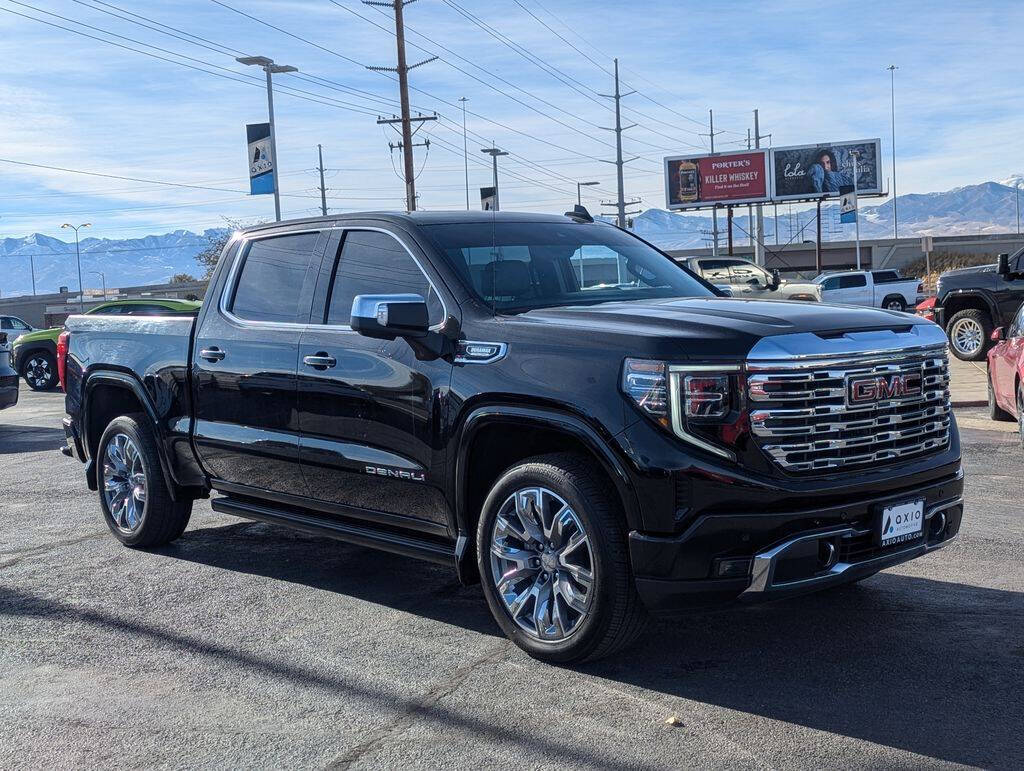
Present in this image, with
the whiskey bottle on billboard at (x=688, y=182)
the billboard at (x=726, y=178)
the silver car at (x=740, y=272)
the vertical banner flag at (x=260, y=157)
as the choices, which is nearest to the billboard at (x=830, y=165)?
the billboard at (x=726, y=178)

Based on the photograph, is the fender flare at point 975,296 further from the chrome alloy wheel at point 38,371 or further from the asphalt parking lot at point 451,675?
the chrome alloy wheel at point 38,371

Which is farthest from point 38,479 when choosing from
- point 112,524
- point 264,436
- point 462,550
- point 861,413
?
point 861,413

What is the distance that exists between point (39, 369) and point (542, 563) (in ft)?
66.2

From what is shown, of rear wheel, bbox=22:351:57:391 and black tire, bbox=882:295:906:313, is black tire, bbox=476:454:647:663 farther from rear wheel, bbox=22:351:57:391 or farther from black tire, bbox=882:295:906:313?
black tire, bbox=882:295:906:313

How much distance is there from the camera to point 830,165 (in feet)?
264

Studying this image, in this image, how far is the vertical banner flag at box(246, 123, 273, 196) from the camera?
3331cm

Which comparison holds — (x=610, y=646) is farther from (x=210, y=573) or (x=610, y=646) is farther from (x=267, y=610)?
(x=210, y=573)

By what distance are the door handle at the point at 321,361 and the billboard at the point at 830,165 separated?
79055mm

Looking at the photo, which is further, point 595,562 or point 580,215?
point 580,215

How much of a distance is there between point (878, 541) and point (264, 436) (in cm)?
315

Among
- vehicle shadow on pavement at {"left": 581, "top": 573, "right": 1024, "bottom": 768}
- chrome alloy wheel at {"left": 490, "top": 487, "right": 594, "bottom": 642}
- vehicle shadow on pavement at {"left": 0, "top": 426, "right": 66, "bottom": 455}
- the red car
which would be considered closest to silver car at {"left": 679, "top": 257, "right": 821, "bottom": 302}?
the red car

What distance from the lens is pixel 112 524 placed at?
7359 mm

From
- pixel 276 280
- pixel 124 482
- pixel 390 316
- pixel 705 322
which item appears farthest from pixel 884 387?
pixel 124 482

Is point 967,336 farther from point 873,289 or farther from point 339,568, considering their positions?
point 873,289
